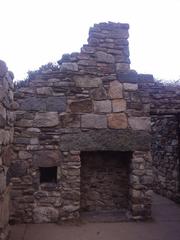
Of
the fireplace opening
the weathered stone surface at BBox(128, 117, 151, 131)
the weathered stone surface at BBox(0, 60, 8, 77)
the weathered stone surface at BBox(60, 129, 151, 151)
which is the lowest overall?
the fireplace opening

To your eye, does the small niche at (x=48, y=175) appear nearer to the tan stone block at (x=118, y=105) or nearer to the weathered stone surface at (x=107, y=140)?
the weathered stone surface at (x=107, y=140)

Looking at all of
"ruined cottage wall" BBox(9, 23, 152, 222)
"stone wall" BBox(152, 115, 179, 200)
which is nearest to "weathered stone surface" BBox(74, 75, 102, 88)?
"ruined cottage wall" BBox(9, 23, 152, 222)

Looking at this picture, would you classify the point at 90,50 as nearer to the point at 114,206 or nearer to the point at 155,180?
the point at 114,206

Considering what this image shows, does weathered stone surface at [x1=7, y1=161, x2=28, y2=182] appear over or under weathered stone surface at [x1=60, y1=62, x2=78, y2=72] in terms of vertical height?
under

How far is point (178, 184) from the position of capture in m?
8.36

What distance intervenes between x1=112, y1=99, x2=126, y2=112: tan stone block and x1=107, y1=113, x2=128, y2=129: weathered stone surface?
0.32ft

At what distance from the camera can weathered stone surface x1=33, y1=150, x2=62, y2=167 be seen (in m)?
6.51

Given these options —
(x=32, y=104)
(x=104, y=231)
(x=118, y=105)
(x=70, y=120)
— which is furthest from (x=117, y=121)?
(x=104, y=231)

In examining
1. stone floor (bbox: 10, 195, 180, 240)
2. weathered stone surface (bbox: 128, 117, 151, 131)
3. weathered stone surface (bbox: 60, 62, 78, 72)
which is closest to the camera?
stone floor (bbox: 10, 195, 180, 240)

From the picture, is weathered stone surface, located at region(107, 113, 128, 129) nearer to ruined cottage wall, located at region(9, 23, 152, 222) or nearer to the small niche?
ruined cottage wall, located at region(9, 23, 152, 222)

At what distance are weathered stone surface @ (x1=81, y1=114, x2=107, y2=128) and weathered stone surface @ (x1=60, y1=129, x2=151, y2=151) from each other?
0.32 feet

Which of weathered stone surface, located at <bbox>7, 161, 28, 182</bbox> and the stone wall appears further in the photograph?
the stone wall

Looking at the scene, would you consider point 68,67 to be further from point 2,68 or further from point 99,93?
point 2,68

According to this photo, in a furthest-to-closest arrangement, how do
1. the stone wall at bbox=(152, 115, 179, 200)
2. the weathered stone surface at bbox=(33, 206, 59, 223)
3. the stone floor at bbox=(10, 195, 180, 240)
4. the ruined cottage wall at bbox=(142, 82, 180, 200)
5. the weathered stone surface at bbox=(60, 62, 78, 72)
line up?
the stone wall at bbox=(152, 115, 179, 200), the ruined cottage wall at bbox=(142, 82, 180, 200), the weathered stone surface at bbox=(60, 62, 78, 72), the weathered stone surface at bbox=(33, 206, 59, 223), the stone floor at bbox=(10, 195, 180, 240)
